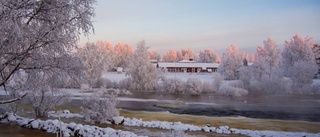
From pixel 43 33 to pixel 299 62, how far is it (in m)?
48.5

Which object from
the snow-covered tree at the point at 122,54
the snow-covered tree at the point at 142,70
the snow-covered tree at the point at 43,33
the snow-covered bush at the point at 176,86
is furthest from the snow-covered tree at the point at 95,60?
the snow-covered tree at the point at 43,33

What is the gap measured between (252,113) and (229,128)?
8.67 metres

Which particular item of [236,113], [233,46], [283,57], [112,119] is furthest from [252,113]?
[233,46]

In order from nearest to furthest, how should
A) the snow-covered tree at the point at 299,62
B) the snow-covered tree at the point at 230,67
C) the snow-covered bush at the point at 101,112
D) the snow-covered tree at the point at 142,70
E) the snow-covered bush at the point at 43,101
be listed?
the snow-covered bush at the point at 101,112, the snow-covered bush at the point at 43,101, the snow-covered tree at the point at 299,62, the snow-covered tree at the point at 142,70, the snow-covered tree at the point at 230,67

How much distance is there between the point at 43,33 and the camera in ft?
27.1

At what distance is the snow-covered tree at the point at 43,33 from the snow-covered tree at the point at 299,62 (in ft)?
135

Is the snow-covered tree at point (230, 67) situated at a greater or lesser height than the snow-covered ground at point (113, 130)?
greater

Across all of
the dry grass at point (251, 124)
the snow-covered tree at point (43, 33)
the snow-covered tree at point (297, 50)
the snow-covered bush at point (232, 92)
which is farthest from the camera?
the snow-covered tree at point (297, 50)

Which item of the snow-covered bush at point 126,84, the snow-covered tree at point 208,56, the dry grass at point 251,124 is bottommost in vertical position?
the dry grass at point 251,124

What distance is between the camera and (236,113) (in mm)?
25047

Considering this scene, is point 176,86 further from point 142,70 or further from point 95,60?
point 95,60

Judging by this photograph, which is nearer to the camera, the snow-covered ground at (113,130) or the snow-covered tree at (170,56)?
the snow-covered ground at (113,130)

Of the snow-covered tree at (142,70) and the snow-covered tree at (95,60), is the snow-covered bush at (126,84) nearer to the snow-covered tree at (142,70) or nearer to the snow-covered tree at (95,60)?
the snow-covered tree at (142,70)

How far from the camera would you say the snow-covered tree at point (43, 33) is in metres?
7.78
